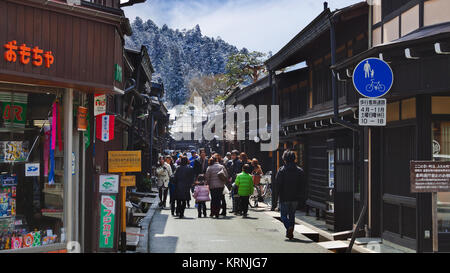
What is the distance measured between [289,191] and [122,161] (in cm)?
438

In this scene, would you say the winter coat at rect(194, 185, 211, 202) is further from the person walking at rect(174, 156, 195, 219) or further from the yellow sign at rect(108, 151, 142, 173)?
the yellow sign at rect(108, 151, 142, 173)

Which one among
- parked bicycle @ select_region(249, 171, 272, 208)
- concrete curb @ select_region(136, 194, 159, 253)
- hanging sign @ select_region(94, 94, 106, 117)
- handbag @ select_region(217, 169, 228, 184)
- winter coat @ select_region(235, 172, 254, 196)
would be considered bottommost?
concrete curb @ select_region(136, 194, 159, 253)

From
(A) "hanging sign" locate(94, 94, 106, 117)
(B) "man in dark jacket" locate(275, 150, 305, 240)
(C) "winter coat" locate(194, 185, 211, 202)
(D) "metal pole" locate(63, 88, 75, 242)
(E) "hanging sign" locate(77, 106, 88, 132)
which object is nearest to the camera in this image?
(D) "metal pole" locate(63, 88, 75, 242)

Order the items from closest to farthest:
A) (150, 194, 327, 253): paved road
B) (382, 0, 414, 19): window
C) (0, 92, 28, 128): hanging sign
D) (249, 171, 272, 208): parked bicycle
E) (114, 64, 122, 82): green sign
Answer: (0, 92, 28, 128): hanging sign
(114, 64, 122, 82): green sign
(150, 194, 327, 253): paved road
(382, 0, 414, 19): window
(249, 171, 272, 208): parked bicycle

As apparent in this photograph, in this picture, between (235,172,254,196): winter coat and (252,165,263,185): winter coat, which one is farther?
(252,165,263,185): winter coat

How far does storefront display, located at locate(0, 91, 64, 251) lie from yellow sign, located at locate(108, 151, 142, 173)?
5.22 feet

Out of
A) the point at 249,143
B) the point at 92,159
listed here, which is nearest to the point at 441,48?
the point at 92,159

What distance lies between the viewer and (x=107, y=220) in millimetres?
9547

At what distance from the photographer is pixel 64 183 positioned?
852 centimetres

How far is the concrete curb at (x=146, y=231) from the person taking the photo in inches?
444

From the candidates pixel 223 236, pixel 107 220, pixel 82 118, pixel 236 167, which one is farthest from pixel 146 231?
pixel 236 167

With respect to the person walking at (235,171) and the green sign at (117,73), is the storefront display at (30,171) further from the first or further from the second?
the person walking at (235,171)

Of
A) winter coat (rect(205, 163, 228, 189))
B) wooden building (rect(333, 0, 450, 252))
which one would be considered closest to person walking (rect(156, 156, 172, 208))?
winter coat (rect(205, 163, 228, 189))

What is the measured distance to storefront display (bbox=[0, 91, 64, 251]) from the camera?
25.8 feet
